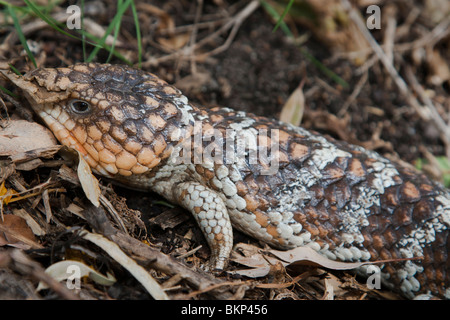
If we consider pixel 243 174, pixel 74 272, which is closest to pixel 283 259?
pixel 243 174

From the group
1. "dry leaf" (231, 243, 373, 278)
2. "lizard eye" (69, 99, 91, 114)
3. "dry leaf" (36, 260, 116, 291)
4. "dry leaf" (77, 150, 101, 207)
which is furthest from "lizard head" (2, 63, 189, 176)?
"dry leaf" (231, 243, 373, 278)

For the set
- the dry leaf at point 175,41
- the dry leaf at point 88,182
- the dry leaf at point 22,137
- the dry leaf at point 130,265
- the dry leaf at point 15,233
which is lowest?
the dry leaf at point 15,233

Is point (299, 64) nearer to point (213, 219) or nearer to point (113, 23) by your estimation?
point (113, 23)

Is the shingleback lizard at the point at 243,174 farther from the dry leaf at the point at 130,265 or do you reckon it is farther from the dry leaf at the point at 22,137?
the dry leaf at the point at 130,265

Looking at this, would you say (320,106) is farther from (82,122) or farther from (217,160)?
(82,122)

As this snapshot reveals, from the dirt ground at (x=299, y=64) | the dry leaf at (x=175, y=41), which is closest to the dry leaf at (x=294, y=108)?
the dirt ground at (x=299, y=64)
